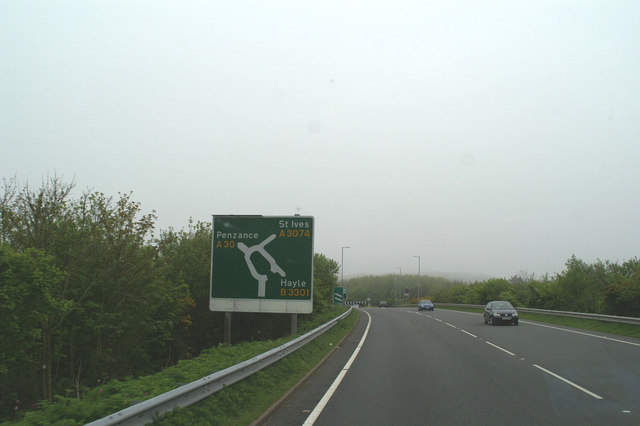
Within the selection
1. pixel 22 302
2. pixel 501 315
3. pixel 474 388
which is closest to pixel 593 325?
pixel 501 315

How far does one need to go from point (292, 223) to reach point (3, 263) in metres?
8.44

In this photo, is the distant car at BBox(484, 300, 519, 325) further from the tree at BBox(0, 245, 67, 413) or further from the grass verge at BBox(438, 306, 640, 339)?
the tree at BBox(0, 245, 67, 413)

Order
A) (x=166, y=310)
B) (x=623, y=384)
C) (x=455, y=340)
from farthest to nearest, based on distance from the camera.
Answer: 1. (x=166, y=310)
2. (x=455, y=340)
3. (x=623, y=384)

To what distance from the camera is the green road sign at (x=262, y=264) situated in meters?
16.0

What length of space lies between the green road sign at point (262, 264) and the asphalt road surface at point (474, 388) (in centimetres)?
264

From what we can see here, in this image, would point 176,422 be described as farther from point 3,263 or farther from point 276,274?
point 276,274

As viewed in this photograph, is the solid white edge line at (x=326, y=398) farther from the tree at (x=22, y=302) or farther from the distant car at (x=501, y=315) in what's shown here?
the distant car at (x=501, y=315)

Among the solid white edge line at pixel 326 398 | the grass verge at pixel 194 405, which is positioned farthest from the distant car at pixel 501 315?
the grass verge at pixel 194 405

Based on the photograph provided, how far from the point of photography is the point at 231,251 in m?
16.3

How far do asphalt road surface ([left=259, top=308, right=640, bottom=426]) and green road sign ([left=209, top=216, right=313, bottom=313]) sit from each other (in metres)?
2.64

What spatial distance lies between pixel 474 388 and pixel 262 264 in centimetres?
861

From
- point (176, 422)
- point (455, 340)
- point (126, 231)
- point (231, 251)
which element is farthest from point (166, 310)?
point (176, 422)

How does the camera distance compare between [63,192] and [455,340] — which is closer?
[63,192]

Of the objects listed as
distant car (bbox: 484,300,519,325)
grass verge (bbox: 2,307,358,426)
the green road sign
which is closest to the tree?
the green road sign
